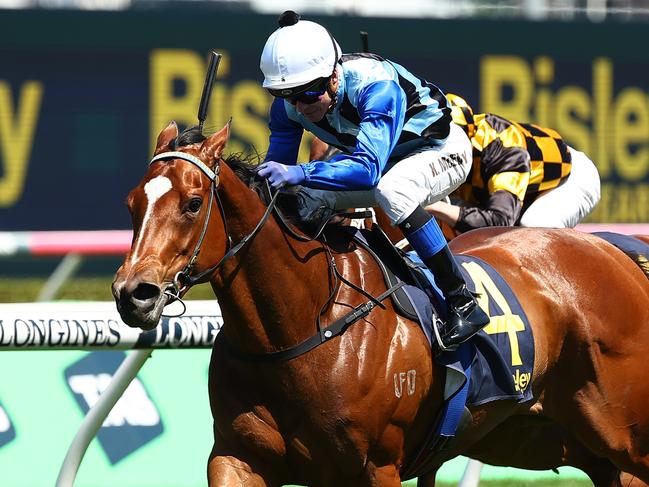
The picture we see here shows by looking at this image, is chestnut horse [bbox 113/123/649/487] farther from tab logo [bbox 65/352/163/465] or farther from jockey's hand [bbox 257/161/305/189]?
tab logo [bbox 65/352/163/465]

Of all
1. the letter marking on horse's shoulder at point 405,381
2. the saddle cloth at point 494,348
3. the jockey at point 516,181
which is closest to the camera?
the letter marking on horse's shoulder at point 405,381

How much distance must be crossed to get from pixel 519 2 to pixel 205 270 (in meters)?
9.55

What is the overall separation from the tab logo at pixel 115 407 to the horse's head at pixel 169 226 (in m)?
2.06

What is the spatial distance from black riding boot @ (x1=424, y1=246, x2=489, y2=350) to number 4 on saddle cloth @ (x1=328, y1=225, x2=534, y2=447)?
48 mm

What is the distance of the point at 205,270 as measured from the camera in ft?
11.3

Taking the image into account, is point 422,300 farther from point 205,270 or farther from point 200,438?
point 200,438

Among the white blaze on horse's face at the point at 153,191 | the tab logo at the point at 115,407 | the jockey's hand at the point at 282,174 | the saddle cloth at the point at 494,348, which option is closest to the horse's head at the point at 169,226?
the white blaze on horse's face at the point at 153,191

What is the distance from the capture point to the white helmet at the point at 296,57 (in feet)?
12.1

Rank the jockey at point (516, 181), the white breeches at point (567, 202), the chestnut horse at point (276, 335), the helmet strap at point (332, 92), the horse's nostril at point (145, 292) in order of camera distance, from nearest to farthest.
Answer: the horse's nostril at point (145, 292)
the chestnut horse at point (276, 335)
the helmet strap at point (332, 92)
the jockey at point (516, 181)
the white breeches at point (567, 202)

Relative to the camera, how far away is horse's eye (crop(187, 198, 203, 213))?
337 cm

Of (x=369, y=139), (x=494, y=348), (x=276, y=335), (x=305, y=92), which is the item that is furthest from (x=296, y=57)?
(x=494, y=348)

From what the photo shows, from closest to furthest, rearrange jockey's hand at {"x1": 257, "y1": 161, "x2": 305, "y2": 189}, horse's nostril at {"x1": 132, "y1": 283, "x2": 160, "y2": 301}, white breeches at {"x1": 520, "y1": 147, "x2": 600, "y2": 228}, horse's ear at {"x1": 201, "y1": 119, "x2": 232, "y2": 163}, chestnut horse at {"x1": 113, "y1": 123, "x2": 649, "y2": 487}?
horse's nostril at {"x1": 132, "y1": 283, "x2": 160, "y2": 301} < chestnut horse at {"x1": 113, "y1": 123, "x2": 649, "y2": 487} < horse's ear at {"x1": 201, "y1": 119, "x2": 232, "y2": 163} < jockey's hand at {"x1": 257, "y1": 161, "x2": 305, "y2": 189} < white breeches at {"x1": 520, "y1": 147, "x2": 600, "y2": 228}

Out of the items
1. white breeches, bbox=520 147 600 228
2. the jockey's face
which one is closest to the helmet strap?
the jockey's face

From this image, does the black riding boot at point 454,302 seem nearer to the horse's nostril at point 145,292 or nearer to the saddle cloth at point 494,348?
the saddle cloth at point 494,348
